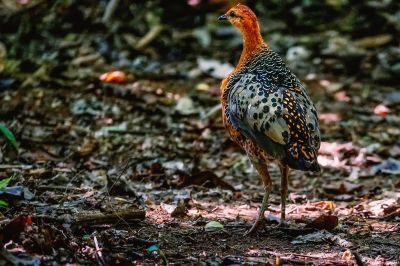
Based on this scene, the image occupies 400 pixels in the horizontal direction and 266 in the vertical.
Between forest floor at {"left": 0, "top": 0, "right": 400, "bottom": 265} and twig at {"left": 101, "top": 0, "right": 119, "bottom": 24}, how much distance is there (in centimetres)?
49

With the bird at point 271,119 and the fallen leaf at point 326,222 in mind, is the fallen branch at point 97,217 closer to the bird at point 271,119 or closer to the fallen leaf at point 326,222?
the bird at point 271,119

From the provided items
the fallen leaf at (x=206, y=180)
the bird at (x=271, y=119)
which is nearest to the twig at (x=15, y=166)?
the fallen leaf at (x=206, y=180)

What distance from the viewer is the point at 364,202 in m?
5.74

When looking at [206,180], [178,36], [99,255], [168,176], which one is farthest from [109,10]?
[99,255]

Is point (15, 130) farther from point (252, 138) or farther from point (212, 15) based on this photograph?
point (212, 15)

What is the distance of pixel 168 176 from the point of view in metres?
6.33

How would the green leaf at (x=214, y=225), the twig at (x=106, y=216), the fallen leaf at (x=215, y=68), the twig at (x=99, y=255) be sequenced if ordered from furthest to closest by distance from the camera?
the fallen leaf at (x=215, y=68) → the green leaf at (x=214, y=225) → the twig at (x=106, y=216) → the twig at (x=99, y=255)

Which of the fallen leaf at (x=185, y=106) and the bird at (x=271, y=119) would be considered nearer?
the bird at (x=271, y=119)

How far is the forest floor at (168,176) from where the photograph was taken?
3.82 m

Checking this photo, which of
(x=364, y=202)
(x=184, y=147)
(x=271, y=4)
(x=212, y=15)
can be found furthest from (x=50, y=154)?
(x=271, y=4)

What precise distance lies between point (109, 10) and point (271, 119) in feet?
20.5

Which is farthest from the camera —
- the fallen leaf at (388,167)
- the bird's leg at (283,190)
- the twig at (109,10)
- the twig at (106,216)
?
the twig at (109,10)

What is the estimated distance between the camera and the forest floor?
3820 millimetres

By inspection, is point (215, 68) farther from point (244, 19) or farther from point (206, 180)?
point (244, 19)
